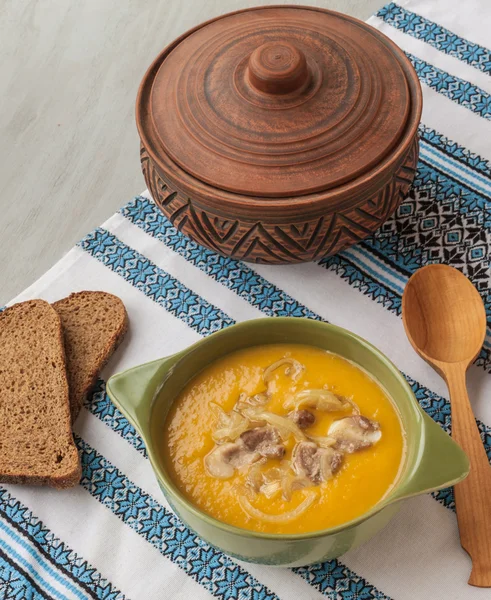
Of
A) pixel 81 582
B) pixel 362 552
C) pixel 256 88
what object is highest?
pixel 256 88

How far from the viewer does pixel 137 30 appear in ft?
8.04

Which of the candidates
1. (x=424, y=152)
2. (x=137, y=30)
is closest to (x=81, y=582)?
(x=424, y=152)

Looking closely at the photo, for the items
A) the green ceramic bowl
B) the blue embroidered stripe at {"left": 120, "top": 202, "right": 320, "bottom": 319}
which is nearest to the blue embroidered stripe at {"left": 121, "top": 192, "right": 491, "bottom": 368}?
the blue embroidered stripe at {"left": 120, "top": 202, "right": 320, "bottom": 319}

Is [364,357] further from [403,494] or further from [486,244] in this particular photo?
[486,244]

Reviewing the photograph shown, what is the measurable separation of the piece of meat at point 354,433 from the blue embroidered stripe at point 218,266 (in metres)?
0.36

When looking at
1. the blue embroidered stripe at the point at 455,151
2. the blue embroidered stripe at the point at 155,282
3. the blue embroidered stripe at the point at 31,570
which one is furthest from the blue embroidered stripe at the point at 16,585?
the blue embroidered stripe at the point at 455,151

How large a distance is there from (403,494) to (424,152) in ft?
3.00

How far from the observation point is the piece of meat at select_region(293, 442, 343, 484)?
122 centimetres

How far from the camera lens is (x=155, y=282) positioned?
1.65 meters

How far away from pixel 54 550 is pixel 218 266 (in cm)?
64

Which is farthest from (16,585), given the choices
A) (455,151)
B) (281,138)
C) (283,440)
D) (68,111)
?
(68,111)

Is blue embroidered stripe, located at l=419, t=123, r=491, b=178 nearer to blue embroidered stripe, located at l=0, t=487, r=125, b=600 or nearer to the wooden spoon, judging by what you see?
the wooden spoon

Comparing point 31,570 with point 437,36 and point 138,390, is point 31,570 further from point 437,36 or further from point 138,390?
point 437,36

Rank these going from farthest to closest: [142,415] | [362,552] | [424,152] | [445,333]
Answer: [424,152] < [445,333] < [362,552] < [142,415]
